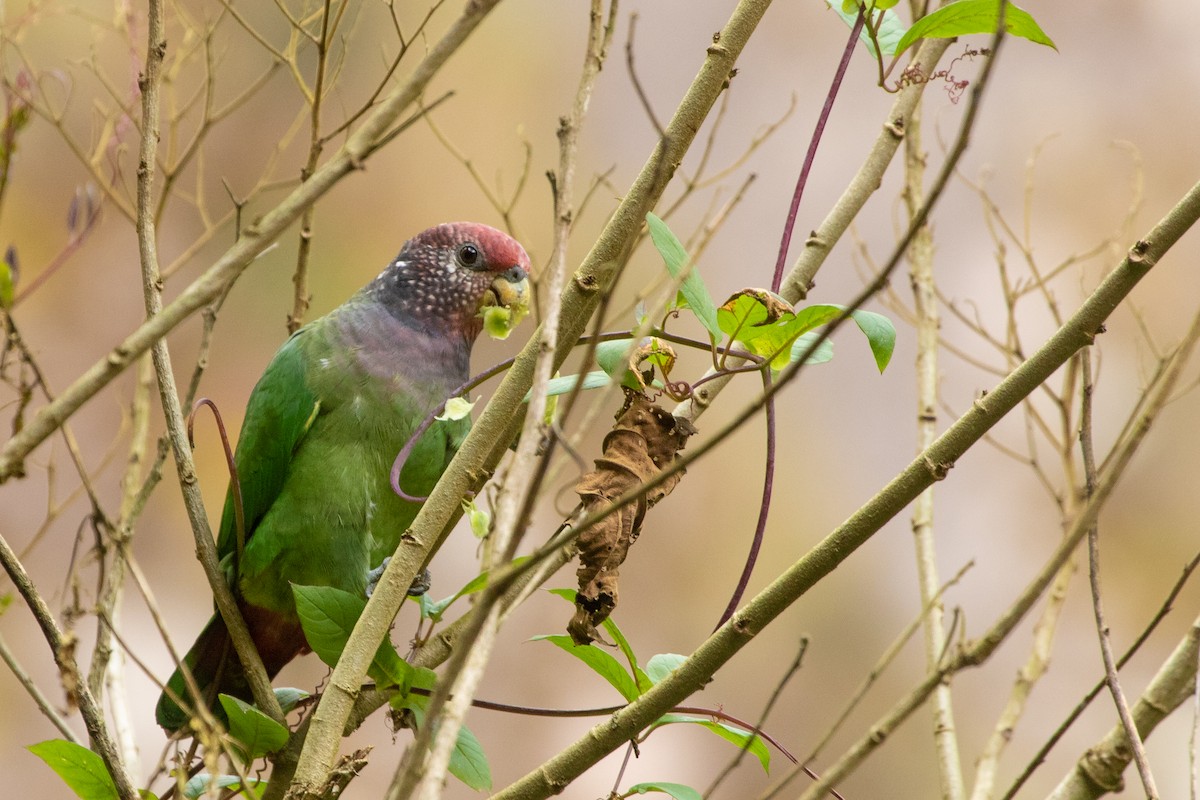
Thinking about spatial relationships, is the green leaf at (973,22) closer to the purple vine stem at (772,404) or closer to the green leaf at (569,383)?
the purple vine stem at (772,404)

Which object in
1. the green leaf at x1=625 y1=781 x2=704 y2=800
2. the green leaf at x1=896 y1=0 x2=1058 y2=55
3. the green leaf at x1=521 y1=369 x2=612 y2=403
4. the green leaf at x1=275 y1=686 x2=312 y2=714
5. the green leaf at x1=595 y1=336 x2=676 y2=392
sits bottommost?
the green leaf at x1=625 y1=781 x2=704 y2=800

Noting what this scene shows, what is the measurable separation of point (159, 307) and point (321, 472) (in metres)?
0.69

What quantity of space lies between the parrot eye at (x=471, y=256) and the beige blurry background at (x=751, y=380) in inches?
47.5

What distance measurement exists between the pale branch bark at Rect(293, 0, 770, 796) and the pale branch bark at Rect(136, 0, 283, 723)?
33 centimetres

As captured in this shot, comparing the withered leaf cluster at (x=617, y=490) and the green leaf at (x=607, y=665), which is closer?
the withered leaf cluster at (x=617, y=490)

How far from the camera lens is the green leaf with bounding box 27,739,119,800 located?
1.13 metres

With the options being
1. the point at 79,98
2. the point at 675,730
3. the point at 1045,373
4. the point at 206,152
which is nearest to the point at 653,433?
the point at 1045,373

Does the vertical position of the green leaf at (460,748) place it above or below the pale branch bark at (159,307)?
below

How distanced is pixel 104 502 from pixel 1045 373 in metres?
3.18

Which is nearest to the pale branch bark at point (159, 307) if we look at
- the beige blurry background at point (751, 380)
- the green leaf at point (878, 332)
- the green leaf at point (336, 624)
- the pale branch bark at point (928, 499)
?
the green leaf at point (336, 624)

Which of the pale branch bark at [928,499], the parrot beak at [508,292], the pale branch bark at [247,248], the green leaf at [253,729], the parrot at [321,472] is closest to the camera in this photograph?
the pale branch bark at [247,248]

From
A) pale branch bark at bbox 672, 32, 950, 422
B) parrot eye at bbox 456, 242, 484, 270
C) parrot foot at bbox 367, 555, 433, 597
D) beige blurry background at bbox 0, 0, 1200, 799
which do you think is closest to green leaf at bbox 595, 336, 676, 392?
pale branch bark at bbox 672, 32, 950, 422

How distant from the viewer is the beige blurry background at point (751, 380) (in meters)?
3.23

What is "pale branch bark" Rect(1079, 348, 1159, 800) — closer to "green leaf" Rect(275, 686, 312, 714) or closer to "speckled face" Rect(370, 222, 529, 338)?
"green leaf" Rect(275, 686, 312, 714)
